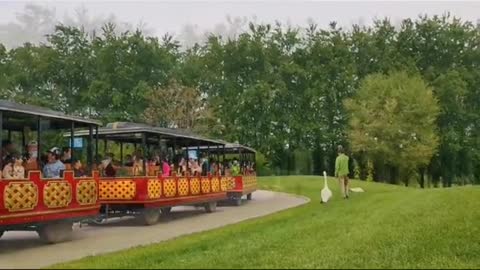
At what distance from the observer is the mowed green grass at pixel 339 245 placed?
27.9 ft

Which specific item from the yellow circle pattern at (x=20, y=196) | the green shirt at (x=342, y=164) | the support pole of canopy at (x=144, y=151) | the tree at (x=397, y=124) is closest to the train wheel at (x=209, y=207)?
the green shirt at (x=342, y=164)

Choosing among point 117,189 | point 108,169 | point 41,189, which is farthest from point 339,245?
point 108,169

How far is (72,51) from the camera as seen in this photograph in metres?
62.2

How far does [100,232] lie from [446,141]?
1818 inches

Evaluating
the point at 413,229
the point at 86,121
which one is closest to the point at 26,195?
the point at 86,121

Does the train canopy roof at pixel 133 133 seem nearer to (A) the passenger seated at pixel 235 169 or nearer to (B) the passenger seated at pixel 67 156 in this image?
(B) the passenger seated at pixel 67 156

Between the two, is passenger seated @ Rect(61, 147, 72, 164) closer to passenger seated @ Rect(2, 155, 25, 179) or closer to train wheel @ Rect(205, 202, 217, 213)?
passenger seated @ Rect(2, 155, 25, 179)

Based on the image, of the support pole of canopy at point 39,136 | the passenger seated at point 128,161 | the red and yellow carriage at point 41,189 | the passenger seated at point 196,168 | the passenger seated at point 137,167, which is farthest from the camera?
the passenger seated at point 196,168

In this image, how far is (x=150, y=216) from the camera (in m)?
18.2

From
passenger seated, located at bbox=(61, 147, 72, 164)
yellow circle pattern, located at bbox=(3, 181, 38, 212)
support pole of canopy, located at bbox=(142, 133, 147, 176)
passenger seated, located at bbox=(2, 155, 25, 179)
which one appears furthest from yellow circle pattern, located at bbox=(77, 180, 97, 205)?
support pole of canopy, located at bbox=(142, 133, 147, 176)

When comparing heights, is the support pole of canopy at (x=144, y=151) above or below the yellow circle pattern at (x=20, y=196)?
above

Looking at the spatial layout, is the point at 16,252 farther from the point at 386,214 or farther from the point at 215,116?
the point at 215,116

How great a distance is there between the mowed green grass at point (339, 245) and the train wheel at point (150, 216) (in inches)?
167

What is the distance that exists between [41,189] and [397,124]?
38746 mm
